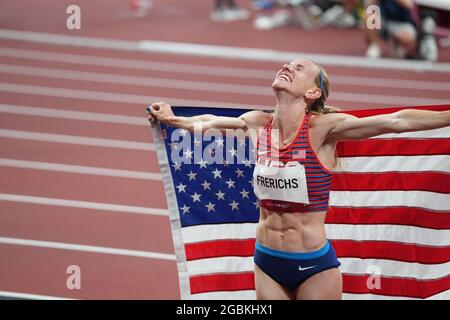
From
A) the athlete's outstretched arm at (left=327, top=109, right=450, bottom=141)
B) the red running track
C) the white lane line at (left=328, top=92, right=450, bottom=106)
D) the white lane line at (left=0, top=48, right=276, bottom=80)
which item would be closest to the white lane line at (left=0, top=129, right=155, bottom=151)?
the red running track

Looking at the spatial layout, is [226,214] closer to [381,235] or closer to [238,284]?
[238,284]

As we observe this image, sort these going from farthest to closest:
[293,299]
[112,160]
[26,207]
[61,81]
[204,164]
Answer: [61,81], [112,160], [26,207], [204,164], [293,299]

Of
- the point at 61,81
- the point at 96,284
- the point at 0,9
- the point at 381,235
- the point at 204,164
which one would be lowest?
the point at 96,284

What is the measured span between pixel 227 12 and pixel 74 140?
967cm

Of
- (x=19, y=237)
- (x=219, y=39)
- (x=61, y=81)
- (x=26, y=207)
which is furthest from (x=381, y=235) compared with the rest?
Answer: (x=219, y=39)

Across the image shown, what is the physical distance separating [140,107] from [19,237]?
5.51m

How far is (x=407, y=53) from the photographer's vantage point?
55.3 feet

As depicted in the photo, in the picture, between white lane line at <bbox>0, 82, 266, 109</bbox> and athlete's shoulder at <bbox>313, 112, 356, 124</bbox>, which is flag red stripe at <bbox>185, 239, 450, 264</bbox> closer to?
athlete's shoulder at <bbox>313, 112, 356, 124</bbox>

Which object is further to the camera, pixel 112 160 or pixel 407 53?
pixel 407 53

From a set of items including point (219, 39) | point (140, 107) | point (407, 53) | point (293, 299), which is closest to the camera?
point (293, 299)

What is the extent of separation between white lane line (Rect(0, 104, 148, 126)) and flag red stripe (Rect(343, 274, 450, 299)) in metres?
7.20

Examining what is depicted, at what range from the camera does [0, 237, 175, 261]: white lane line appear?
845 cm

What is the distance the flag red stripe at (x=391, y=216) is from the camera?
6.06 m

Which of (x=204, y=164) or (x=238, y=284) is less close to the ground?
(x=204, y=164)
